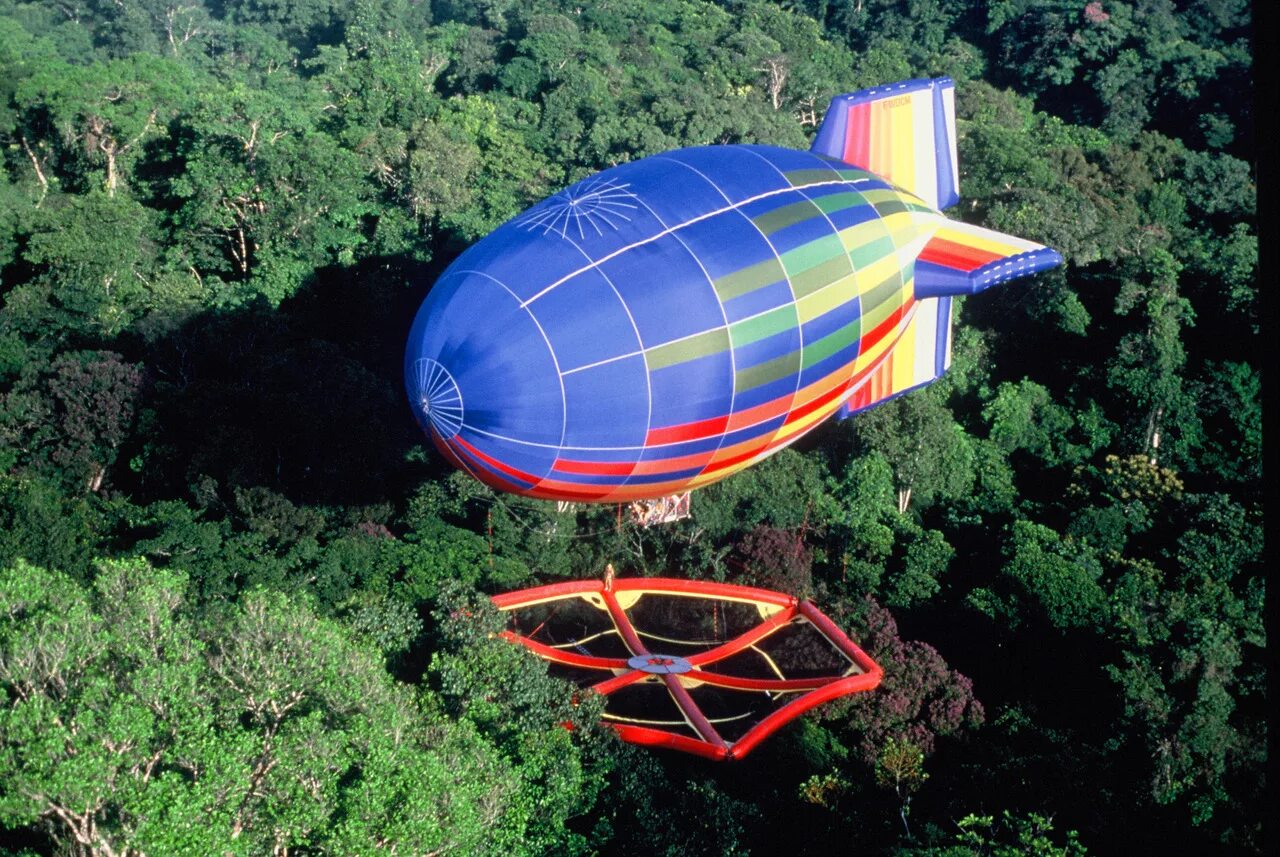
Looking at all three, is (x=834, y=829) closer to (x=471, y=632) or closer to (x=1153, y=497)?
(x=471, y=632)

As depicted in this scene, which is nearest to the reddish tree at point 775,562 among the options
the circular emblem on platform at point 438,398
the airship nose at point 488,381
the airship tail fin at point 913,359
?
the airship tail fin at point 913,359

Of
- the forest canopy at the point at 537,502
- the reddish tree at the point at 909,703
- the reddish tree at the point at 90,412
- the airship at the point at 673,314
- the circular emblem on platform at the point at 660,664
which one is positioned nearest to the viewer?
the forest canopy at the point at 537,502

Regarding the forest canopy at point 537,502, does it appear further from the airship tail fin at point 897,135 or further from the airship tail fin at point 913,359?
the airship tail fin at point 897,135

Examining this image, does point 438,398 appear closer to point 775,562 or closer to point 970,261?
point 970,261

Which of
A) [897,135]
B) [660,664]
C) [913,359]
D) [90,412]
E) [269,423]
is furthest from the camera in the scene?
[269,423]

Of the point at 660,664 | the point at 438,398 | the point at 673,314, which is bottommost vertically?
the point at 660,664

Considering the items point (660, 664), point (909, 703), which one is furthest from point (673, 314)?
point (909, 703)

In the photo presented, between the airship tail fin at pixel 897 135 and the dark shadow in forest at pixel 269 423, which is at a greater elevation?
the airship tail fin at pixel 897 135
